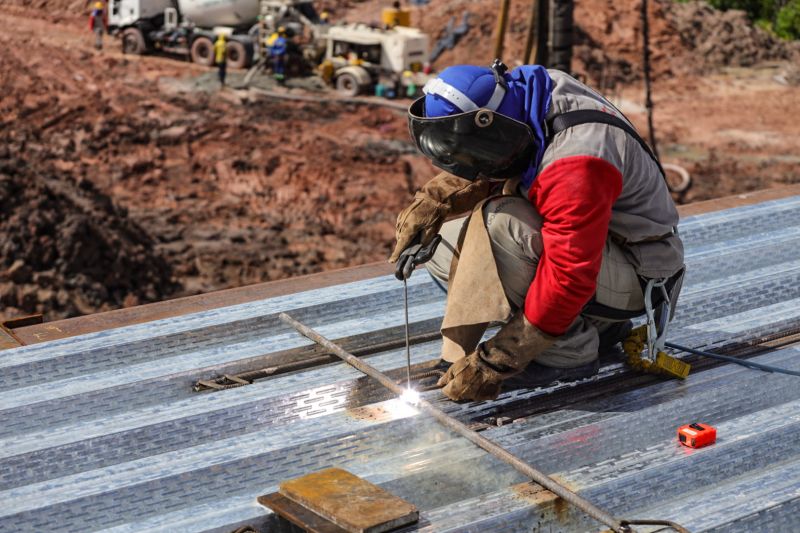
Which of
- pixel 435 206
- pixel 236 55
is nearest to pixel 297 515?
pixel 435 206

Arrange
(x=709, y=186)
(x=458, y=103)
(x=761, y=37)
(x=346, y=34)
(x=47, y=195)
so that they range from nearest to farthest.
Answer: (x=458, y=103) → (x=47, y=195) → (x=709, y=186) → (x=346, y=34) → (x=761, y=37)

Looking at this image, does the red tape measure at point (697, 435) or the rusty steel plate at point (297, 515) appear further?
the red tape measure at point (697, 435)

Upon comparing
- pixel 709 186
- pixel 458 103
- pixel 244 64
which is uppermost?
pixel 458 103

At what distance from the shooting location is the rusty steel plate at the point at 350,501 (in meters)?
2.87

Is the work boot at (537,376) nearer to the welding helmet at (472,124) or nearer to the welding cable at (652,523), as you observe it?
the welding helmet at (472,124)

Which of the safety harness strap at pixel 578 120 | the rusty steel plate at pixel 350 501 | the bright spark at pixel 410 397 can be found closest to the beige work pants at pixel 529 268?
the safety harness strap at pixel 578 120

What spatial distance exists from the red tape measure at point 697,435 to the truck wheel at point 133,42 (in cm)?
1539

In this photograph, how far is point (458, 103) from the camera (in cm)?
342

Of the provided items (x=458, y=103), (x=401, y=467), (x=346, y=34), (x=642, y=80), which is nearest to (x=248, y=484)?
(x=401, y=467)

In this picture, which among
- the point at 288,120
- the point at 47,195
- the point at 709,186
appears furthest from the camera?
the point at 288,120

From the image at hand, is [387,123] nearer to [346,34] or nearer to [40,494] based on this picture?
[346,34]

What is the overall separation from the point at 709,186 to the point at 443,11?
7.36 m

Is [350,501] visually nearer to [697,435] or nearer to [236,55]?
[697,435]

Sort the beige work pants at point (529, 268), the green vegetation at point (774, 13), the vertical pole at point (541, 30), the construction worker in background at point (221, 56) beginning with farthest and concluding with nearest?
the green vegetation at point (774, 13) → the construction worker in background at point (221, 56) → the vertical pole at point (541, 30) → the beige work pants at point (529, 268)
